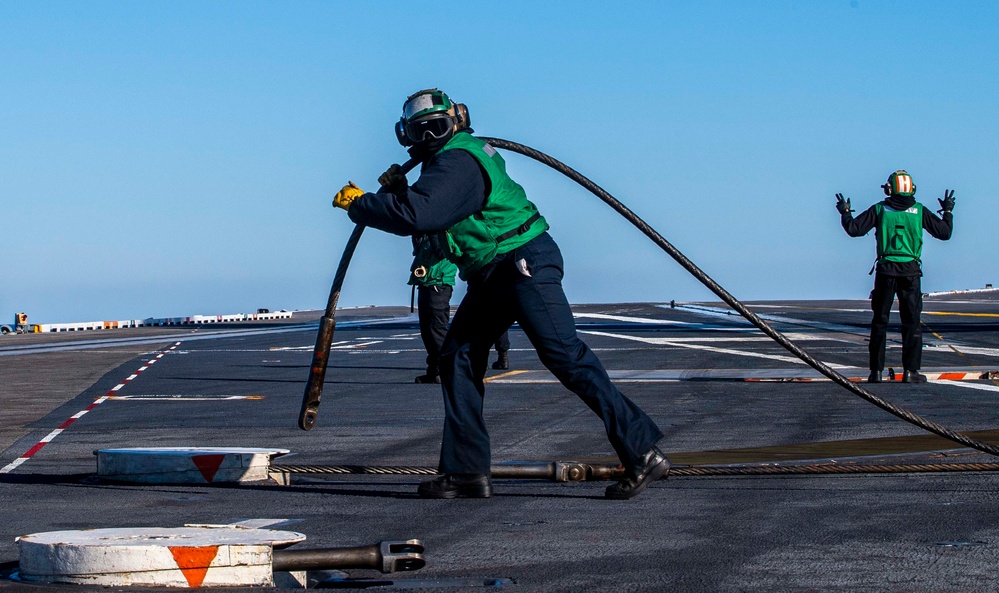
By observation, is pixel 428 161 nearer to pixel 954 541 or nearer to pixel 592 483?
pixel 592 483

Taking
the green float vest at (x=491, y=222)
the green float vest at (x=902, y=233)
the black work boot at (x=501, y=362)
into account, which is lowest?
the black work boot at (x=501, y=362)

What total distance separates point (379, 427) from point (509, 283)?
4.26m

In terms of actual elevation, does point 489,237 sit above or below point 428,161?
below

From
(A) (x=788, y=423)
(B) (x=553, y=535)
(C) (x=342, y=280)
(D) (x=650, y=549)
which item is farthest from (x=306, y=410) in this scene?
(A) (x=788, y=423)

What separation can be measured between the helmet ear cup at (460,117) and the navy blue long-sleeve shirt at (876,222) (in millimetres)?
8974

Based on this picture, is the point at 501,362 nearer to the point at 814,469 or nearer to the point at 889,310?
the point at 889,310

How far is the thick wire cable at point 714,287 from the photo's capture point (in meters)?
7.10

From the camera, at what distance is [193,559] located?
168 inches

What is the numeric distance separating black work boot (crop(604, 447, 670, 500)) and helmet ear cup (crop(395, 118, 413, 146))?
6.58 ft

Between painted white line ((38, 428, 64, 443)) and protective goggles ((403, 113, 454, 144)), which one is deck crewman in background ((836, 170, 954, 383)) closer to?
painted white line ((38, 428, 64, 443))

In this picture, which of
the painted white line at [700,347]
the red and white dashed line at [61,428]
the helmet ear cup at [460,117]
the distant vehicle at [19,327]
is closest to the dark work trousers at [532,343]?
the helmet ear cup at [460,117]

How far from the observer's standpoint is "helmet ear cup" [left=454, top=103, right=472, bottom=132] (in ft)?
22.2

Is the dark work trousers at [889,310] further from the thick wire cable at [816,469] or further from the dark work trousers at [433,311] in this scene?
the thick wire cable at [816,469]

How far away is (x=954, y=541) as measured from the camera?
5043mm
